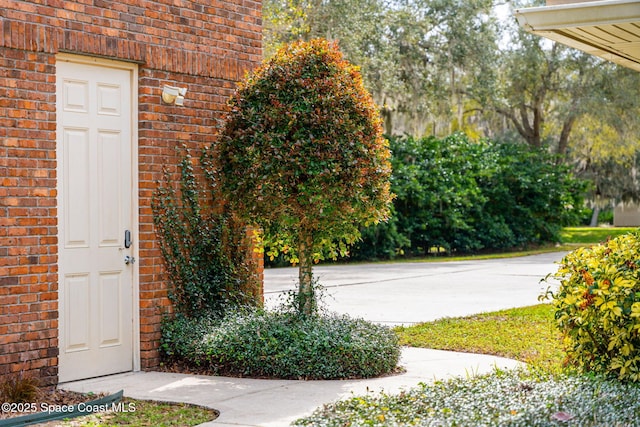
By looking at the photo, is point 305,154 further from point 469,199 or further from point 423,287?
point 469,199

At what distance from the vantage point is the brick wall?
669 centimetres

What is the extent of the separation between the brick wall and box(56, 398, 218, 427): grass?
0.98 meters

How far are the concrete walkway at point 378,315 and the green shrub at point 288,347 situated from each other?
0.16m

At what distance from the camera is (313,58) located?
7875 mm

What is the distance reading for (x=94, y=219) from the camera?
7457 millimetres

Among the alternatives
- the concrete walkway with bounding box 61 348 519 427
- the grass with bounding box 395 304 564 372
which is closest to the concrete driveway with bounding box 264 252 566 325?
the grass with bounding box 395 304 564 372

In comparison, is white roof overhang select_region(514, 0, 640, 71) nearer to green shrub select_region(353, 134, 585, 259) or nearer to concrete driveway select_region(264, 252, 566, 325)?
concrete driveway select_region(264, 252, 566, 325)

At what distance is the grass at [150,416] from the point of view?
584 centimetres

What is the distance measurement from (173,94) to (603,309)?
13.7ft

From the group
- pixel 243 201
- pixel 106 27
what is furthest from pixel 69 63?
pixel 243 201

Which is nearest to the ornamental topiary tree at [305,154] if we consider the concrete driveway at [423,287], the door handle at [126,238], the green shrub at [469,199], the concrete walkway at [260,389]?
the door handle at [126,238]

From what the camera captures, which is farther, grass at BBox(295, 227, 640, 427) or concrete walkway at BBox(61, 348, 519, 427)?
concrete walkway at BBox(61, 348, 519, 427)

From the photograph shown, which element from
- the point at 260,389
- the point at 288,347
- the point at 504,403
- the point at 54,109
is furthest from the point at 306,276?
the point at 504,403

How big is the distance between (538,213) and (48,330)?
20.9m
